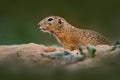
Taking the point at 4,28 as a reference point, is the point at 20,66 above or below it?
below

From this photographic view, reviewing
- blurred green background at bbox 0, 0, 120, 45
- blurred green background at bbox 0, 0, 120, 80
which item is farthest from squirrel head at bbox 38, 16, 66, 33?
blurred green background at bbox 0, 0, 120, 45

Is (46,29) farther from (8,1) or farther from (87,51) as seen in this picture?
(8,1)

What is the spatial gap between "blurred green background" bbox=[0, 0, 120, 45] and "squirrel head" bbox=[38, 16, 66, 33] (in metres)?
1.29

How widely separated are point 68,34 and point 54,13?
236cm

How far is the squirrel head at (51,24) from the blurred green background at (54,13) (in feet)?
4.23

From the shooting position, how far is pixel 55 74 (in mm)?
3393

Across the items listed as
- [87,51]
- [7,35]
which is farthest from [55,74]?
[7,35]

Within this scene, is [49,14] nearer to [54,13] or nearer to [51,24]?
[54,13]

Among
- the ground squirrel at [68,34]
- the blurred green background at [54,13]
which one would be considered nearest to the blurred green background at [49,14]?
the blurred green background at [54,13]

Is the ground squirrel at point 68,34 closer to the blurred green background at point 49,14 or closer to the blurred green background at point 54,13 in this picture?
the blurred green background at point 49,14

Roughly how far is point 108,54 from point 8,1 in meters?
4.09

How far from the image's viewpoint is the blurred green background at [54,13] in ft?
23.0

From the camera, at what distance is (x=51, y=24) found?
537cm

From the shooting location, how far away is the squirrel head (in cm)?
534
